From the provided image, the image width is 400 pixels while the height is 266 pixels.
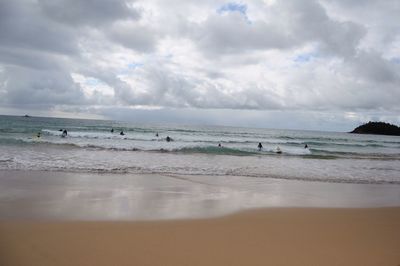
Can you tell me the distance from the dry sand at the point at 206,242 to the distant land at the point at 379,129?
14153 cm

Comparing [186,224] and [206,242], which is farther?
[186,224]

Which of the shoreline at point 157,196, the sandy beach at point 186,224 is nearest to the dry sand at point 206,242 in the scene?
the sandy beach at point 186,224

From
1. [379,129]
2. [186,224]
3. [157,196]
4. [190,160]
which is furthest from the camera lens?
[379,129]

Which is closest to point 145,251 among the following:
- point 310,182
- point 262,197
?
point 262,197

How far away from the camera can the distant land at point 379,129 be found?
124 m

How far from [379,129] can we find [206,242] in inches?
5756

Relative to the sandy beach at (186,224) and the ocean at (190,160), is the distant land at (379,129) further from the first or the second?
the sandy beach at (186,224)

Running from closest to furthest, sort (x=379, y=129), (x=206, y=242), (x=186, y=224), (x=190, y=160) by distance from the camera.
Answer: (x=206, y=242) → (x=186, y=224) → (x=190, y=160) → (x=379, y=129)

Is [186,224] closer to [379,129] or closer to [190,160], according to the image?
[190,160]

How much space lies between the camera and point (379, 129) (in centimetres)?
12706

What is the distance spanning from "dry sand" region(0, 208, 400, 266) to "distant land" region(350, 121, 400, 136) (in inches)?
5572

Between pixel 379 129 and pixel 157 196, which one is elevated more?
pixel 379 129

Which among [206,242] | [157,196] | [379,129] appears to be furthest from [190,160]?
Answer: [379,129]

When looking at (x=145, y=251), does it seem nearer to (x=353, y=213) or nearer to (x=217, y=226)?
(x=217, y=226)
